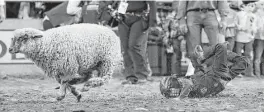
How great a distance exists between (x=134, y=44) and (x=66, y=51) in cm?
352

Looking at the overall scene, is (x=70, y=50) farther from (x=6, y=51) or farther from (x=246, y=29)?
(x=246, y=29)

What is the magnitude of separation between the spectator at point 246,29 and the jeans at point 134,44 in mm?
4273

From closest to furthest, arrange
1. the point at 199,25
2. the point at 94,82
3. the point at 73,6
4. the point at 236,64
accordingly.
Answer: the point at 94,82 → the point at 236,64 → the point at 199,25 → the point at 73,6

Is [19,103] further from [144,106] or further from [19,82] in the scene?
[19,82]

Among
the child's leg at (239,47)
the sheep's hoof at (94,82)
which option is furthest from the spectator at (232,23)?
the sheep's hoof at (94,82)

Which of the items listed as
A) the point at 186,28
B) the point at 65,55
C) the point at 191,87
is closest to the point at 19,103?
the point at 65,55

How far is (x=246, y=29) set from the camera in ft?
51.8

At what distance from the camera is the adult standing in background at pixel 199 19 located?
10836 mm

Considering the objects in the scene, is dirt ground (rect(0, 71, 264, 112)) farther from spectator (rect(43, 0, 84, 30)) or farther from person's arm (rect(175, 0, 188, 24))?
spectator (rect(43, 0, 84, 30))

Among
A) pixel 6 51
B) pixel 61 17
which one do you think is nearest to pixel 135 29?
pixel 61 17

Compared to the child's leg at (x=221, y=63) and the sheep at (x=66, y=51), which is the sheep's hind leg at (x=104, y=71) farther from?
the child's leg at (x=221, y=63)

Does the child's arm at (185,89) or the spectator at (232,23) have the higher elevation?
the spectator at (232,23)

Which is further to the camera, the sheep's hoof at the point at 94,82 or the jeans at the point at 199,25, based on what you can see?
the jeans at the point at 199,25

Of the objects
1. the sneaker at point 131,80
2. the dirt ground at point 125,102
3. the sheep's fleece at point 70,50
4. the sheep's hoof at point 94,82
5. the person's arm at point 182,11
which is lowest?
the sneaker at point 131,80
